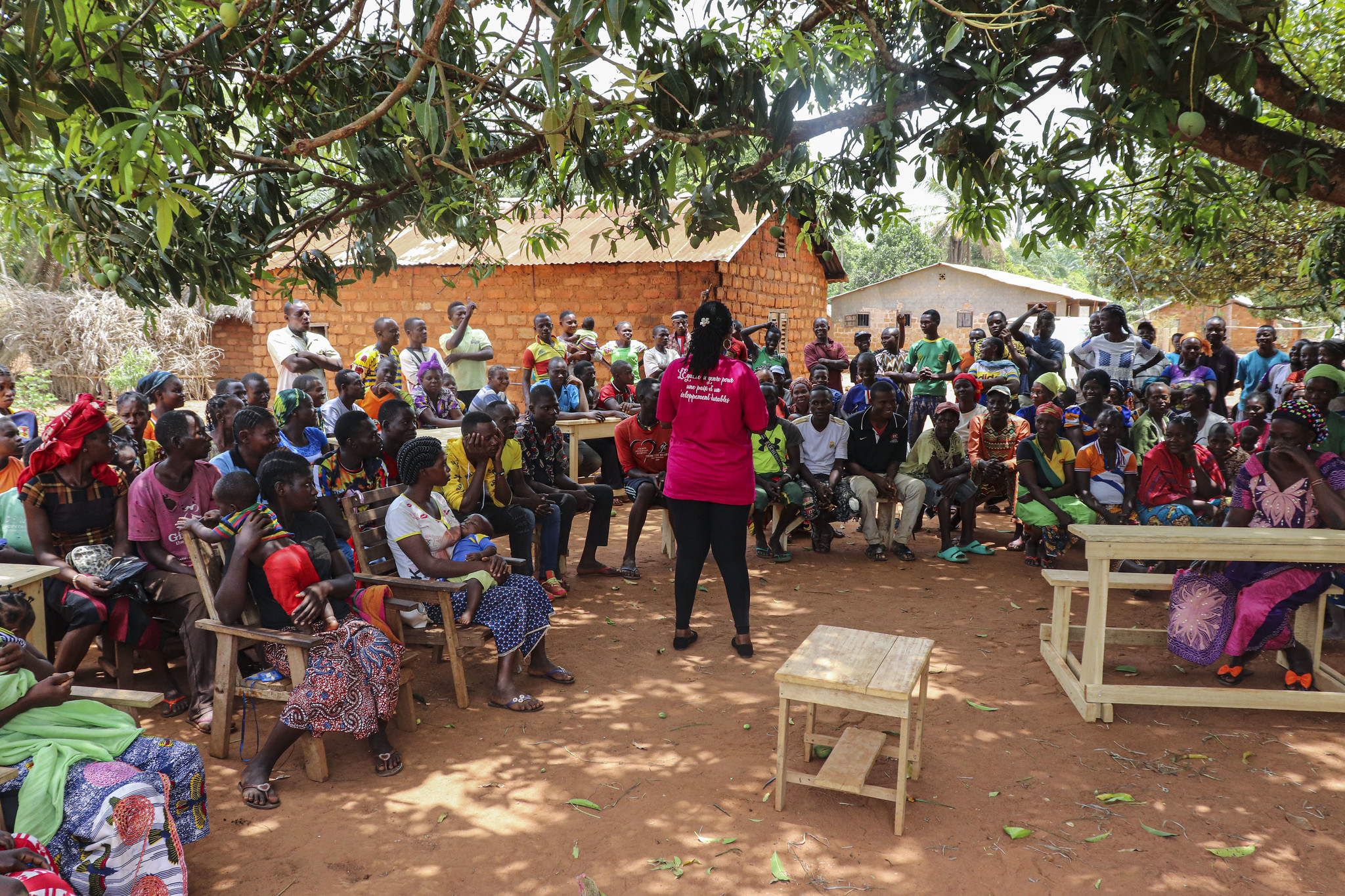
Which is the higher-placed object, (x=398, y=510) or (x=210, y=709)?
(x=398, y=510)

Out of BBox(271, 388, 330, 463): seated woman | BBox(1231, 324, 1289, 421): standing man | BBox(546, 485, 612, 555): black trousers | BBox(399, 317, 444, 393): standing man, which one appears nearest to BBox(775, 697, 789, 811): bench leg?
BBox(546, 485, 612, 555): black trousers

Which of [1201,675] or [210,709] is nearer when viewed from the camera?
[210,709]

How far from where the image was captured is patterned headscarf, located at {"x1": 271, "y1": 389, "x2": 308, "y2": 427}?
576 centimetres

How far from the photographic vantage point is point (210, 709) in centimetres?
434

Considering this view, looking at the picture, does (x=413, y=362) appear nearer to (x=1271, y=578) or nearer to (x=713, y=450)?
(x=713, y=450)

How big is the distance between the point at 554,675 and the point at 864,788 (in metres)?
2.07

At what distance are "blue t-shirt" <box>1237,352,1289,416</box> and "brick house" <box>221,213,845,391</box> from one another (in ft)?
21.1

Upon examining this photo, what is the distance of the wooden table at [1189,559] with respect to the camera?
427 centimetres

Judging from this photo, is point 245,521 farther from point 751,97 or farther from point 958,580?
point 958,580

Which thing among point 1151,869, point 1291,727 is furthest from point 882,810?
point 1291,727

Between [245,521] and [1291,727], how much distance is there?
→ 5.15 metres

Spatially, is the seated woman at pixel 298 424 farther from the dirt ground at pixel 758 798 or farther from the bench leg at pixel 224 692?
the bench leg at pixel 224 692

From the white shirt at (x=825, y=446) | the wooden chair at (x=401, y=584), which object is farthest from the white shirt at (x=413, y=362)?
the white shirt at (x=825, y=446)

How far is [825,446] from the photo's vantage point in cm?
782
